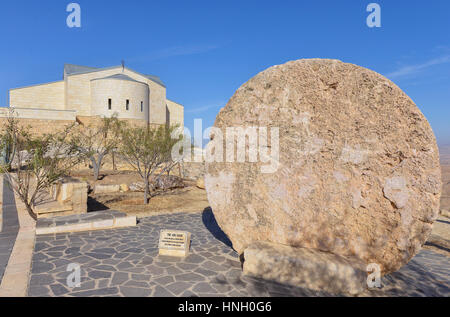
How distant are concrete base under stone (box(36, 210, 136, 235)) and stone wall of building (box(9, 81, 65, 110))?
30.8 meters

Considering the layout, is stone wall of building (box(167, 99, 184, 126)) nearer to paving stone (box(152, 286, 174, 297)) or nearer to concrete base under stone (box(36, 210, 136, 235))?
concrete base under stone (box(36, 210, 136, 235))

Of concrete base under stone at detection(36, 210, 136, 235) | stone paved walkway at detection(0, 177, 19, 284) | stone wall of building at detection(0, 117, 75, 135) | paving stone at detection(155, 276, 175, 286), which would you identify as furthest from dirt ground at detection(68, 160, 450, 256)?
stone wall of building at detection(0, 117, 75, 135)

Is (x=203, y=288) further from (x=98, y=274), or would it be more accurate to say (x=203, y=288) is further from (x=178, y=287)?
(x=98, y=274)

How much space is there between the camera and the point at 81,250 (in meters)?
4.93

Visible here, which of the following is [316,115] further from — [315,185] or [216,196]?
[216,196]

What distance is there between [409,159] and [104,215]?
6.51m

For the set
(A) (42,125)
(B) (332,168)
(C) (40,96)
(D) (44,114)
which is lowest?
(B) (332,168)

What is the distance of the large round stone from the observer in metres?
3.77

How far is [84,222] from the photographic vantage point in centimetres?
616

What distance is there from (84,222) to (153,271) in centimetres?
293

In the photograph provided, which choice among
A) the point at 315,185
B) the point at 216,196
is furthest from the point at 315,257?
the point at 216,196

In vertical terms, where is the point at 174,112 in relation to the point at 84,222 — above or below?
above

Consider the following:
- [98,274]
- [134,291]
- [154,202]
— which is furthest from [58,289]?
[154,202]

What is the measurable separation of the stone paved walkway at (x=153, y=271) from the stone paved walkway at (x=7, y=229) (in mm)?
420
